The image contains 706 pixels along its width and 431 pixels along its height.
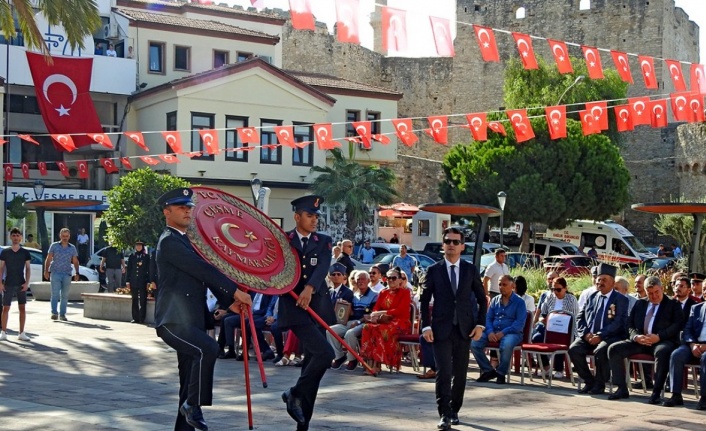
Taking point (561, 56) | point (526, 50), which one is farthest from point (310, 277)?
point (561, 56)

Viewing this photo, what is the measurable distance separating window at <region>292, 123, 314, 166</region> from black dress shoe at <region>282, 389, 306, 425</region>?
32462 mm

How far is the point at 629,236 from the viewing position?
1718 inches

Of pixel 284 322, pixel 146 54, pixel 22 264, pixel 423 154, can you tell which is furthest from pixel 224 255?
pixel 423 154

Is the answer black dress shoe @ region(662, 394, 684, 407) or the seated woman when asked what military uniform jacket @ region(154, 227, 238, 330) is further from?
the seated woman

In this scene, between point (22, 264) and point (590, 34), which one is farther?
point (590, 34)

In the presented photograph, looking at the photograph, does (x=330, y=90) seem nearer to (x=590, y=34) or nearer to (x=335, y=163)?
(x=335, y=163)

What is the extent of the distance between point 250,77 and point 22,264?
2386 cm

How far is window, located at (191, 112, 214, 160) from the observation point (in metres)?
38.3

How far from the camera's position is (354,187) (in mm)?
39719

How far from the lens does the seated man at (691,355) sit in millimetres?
10852

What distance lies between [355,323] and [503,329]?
2.31 metres

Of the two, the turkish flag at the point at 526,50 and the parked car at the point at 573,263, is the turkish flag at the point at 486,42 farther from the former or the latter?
the parked car at the point at 573,263

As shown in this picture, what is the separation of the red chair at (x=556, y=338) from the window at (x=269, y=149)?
2752 cm

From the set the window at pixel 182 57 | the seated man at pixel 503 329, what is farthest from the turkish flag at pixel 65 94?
the seated man at pixel 503 329
